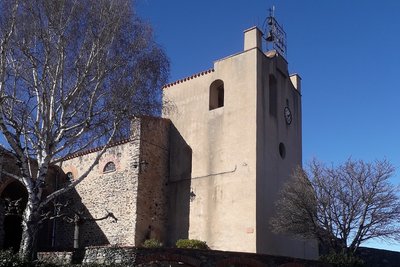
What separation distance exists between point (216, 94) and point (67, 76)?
9739 mm

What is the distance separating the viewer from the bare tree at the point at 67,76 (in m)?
14.8

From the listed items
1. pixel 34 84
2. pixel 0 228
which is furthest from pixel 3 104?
pixel 0 228

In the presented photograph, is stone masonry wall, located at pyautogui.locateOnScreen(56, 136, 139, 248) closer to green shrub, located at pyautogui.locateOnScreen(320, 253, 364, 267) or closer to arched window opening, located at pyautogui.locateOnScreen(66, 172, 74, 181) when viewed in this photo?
arched window opening, located at pyautogui.locateOnScreen(66, 172, 74, 181)

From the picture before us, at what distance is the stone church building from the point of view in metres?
21.1

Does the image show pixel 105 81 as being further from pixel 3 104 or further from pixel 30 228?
pixel 30 228

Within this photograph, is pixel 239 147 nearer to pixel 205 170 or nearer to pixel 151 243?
pixel 205 170

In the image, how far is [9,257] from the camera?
12.8 metres

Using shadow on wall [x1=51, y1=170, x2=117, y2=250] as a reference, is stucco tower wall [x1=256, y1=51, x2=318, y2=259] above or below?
above

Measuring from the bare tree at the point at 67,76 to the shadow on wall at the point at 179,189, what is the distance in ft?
23.7

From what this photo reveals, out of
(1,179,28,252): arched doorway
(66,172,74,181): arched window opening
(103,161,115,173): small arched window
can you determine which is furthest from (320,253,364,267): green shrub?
(1,179,28,252): arched doorway

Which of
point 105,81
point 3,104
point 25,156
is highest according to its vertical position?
point 105,81

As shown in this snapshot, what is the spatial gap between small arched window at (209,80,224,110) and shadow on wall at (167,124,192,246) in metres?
2.25

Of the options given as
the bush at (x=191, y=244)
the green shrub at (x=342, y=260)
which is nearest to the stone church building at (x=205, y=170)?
the bush at (x=191, y=244)

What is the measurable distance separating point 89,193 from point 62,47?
10859 millimetres
